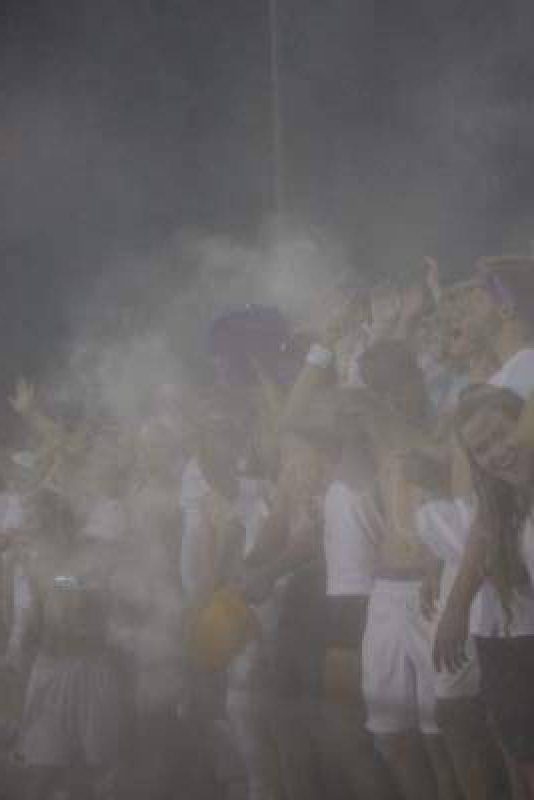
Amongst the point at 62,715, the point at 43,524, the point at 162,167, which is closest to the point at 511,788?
the point at 62,715

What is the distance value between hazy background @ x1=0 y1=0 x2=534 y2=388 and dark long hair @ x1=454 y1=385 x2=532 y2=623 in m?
0.57

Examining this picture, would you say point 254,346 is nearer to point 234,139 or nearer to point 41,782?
point 234,139

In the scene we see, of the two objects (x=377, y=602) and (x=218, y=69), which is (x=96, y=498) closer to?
(x=377, y=602)

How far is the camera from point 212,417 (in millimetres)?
3734

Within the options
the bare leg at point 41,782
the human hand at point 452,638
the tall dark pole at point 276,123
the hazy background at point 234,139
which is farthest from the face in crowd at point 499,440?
the bare leg at point 41,782

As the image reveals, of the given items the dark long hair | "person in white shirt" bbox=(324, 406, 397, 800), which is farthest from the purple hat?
the dark long hair

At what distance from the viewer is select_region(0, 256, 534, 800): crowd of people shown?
2.77 metres

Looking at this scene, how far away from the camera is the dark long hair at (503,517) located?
267cm

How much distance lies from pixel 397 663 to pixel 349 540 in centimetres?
41

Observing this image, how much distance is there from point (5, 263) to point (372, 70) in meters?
1.94

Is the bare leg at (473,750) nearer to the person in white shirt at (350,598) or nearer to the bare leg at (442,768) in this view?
the bare leg at (442,768)

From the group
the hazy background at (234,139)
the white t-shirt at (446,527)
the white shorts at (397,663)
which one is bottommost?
the white shorts at (397,663)

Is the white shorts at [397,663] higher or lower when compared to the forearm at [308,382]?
lower

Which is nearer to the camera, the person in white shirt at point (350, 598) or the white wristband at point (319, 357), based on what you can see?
the person in white shirt at point (350, 598)
